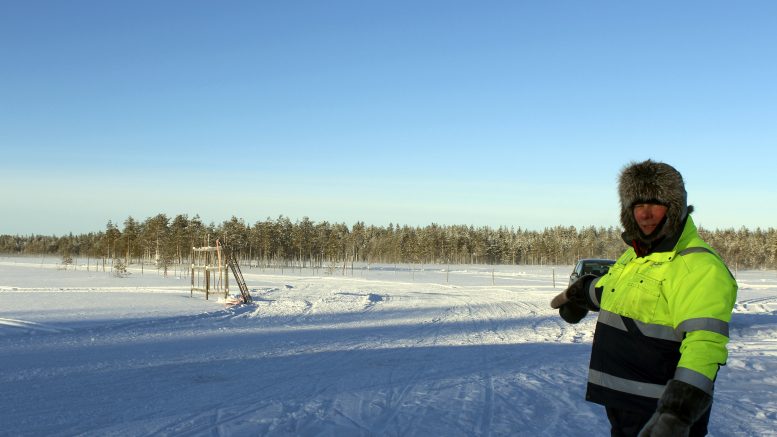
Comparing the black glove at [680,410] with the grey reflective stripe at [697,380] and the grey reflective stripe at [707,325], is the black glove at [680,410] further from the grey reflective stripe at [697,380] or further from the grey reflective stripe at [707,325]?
the grey reflective stripe at [707,325]

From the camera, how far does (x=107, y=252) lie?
10469cm

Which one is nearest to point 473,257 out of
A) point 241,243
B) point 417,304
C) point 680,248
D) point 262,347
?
point 241,243

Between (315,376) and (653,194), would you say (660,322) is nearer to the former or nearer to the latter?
(653,194)

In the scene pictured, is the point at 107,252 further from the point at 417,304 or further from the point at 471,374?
the point at 471,374

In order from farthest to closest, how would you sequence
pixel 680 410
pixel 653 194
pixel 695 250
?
1. pixel 653 194
2. pixel 695 250
3. pixel 680 410

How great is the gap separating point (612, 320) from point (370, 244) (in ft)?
446

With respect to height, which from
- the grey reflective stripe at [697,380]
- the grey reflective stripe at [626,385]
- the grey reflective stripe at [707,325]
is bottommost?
the grey reflective stripe at [626,385]

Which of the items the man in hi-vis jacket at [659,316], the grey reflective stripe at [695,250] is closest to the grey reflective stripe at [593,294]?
the man in hi-vis jacket at [659,316]

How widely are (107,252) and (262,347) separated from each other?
103836 mm

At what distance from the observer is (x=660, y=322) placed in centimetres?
284

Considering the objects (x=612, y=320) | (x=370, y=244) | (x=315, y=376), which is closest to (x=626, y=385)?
(x=612, y=320)

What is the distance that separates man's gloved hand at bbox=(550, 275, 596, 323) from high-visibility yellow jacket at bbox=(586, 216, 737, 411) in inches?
5.1

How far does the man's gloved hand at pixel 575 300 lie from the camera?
361 centimetres

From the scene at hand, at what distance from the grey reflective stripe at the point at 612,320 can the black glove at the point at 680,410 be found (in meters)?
0.61
